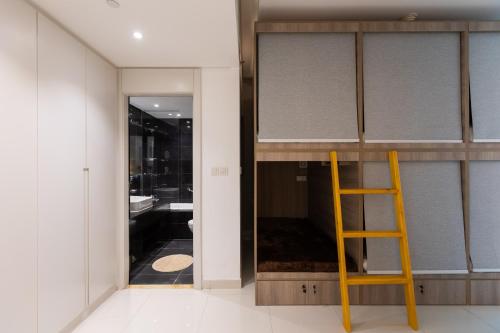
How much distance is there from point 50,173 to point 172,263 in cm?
198

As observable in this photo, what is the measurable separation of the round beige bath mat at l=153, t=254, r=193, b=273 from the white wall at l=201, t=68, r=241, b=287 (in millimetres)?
685

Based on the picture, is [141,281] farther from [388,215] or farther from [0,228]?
[388,215]

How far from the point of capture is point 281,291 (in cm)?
225

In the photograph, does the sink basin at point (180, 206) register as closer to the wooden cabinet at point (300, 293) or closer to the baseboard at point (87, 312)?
the baseboard at point (87, 312)

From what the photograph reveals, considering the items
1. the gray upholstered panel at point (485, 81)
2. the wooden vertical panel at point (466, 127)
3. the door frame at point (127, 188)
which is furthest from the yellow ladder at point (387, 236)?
the door frame at point (127, 188)

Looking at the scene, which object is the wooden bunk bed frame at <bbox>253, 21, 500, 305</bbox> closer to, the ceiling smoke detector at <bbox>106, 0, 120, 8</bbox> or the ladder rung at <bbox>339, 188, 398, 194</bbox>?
the ladder rung at <bbox>339, 188, 398, 194</bbox>

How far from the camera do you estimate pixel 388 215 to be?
7.17 feet

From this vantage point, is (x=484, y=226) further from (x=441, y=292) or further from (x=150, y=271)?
(x=150, y=271)

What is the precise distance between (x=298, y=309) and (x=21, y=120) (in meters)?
2.51

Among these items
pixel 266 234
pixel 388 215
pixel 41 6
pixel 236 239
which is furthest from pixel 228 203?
pixel 41 6

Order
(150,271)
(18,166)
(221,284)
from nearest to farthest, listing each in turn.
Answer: (18,166) → (221,284) → (150,271)

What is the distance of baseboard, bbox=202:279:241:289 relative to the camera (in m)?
2.61

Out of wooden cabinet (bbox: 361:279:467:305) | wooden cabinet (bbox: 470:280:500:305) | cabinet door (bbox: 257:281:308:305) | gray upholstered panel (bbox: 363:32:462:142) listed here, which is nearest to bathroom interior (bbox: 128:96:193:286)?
cabinet door (bbox: 257:281:308:305)

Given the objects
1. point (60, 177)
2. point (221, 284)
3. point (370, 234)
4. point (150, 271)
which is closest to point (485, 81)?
point (370, 234)
